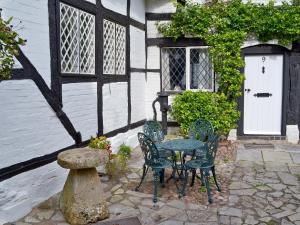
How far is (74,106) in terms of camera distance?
4.82 m

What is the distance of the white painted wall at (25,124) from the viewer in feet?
12.0

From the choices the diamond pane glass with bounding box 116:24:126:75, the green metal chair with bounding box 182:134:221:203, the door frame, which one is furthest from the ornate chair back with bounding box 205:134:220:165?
the door frame

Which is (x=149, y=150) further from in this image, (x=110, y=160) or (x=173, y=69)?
(x=173, y=69)

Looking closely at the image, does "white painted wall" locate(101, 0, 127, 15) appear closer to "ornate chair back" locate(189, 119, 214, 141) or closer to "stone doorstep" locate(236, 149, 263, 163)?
"ornate chair back" locate(189, 119, 214, 141)

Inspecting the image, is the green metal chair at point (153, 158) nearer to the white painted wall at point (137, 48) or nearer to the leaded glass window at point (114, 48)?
the leaded glass window at point (114, 48)

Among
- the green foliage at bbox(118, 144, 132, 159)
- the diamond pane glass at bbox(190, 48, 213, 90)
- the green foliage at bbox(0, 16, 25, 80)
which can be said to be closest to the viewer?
the green foliage at bbox(0, 16, 25, 80)

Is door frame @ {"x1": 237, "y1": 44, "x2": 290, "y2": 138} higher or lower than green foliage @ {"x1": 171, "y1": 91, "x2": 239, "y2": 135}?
higher

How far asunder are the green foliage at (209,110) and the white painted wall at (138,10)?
1917mm

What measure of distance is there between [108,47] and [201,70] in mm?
2660

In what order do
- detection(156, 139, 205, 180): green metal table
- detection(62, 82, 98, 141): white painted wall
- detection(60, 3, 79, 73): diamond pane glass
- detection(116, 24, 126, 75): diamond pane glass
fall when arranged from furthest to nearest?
detection(116, 24, 126, 75): diamond pane glass, detection(62, 82, 98, 141): white painted wall, detection(60, 3, 79, 73): diamond pane glass, detection(156, 139, 205, 180): green metal table

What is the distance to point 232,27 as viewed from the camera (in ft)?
23.8

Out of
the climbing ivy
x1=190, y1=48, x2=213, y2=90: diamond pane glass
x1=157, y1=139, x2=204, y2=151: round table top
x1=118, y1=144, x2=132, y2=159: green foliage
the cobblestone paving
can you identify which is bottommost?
the cobblestone paving

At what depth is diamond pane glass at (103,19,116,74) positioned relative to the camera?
5.80m

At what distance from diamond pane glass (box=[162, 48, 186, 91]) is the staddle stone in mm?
4385
